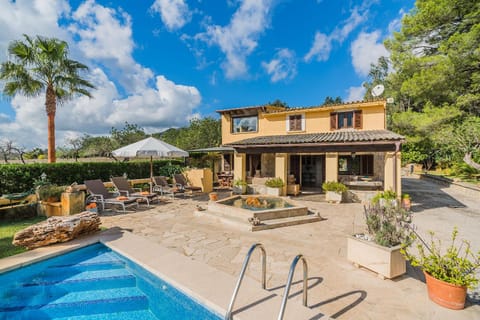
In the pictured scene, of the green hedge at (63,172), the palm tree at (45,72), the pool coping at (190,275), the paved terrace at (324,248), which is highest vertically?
the palm tree at (45,72)

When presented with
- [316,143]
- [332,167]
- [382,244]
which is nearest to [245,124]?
[332,167]

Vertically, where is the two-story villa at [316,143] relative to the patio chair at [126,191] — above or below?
above

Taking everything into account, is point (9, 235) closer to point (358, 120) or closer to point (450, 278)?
point (450, 278)

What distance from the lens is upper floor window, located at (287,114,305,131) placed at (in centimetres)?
1869

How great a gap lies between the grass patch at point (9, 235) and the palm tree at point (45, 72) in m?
6.66

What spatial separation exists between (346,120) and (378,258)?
1402cm

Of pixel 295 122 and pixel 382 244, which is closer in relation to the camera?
pixel 382 244

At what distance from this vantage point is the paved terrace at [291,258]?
156 inches

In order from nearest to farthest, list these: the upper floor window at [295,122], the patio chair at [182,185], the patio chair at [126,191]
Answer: the patio chair at [126,191], the patio chair at [182,185], the upper floor window at [295,122]

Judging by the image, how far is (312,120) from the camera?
18.3m

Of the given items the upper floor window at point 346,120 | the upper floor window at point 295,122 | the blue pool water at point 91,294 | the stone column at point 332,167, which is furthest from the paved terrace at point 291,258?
the upper floor window at point 295,122

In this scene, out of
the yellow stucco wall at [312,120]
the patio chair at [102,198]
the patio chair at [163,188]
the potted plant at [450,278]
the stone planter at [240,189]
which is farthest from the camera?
the stone planter at [240,189]

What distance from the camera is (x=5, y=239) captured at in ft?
24.4

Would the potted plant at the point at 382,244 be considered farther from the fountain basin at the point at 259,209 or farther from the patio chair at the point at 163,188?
the patio chair at the point at 163,188
